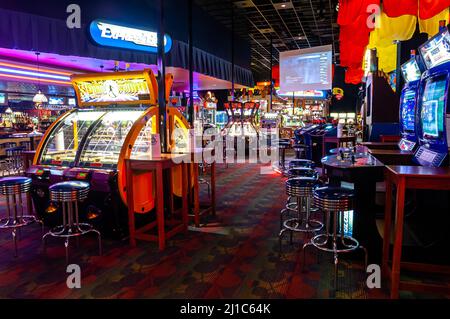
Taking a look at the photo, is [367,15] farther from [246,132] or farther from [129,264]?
[246,132]

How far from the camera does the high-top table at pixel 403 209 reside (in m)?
2.39

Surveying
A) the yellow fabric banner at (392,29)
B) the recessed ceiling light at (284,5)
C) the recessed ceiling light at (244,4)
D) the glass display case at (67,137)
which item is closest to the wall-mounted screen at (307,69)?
the recessed ceiling light at (284,5)

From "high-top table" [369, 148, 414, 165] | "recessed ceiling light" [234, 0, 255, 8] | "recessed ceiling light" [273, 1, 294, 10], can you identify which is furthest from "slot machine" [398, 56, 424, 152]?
"recessed ceiling light" [234, 0, 255, 8]

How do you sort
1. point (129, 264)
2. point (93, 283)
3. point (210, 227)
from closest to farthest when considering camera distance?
point (93, 283)
point (129, 264)
point (210, 227)

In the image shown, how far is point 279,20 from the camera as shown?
1075 cm

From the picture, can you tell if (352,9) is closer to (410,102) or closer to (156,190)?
(410,102)

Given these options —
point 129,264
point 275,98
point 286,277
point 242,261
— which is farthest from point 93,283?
point 275,98

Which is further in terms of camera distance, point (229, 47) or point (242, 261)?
point (229, 47)

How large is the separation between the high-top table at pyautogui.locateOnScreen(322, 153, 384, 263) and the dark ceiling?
245 inches

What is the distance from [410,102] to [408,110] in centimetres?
12

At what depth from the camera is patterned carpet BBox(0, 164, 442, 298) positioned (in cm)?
276

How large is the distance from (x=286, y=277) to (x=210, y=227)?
1583 millimetres

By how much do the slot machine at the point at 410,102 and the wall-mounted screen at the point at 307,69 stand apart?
4747 mm
